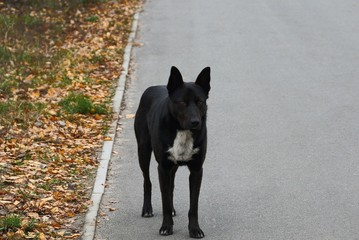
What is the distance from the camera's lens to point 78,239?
8.02 metres

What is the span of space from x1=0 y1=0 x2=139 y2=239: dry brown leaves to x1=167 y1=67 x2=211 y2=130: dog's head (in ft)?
5.08

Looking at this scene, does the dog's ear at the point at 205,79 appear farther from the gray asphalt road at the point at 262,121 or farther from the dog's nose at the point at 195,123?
the gray asphalt road at the point at 262,121

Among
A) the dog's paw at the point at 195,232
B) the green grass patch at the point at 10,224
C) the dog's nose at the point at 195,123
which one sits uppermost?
the dog's nose at the point at 195,123

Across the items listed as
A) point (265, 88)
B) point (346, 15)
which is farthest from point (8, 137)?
point (346, 15)

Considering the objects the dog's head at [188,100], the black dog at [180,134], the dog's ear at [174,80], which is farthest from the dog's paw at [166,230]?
the dog's ear at [174,80]

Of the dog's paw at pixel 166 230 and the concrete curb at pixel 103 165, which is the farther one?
the concrete curb at pixel 103 165

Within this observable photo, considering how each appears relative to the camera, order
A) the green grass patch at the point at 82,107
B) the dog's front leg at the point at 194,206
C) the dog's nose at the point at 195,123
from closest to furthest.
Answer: the dog's nose at the point at 195,123 < the dog's front leg at the point at 194,206 < the green grass patch at the point at 82,107

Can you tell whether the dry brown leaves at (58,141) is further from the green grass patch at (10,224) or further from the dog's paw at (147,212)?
the dog's paw at (147,212)

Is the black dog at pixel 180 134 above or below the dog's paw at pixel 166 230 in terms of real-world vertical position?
above

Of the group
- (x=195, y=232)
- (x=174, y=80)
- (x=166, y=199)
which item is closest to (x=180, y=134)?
(x=174, y=80)

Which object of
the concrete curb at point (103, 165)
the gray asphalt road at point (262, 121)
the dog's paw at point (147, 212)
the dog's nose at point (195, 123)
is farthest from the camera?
the dog's paw at point (147, 212)

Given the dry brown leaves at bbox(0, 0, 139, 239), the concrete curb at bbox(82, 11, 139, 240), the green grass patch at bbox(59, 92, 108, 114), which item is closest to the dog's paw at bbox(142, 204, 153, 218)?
the concrete curb at bbox(82, 11, 139, 240)

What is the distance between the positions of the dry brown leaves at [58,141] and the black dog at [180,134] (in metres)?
1.01

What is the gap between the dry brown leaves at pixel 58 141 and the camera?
871cm
